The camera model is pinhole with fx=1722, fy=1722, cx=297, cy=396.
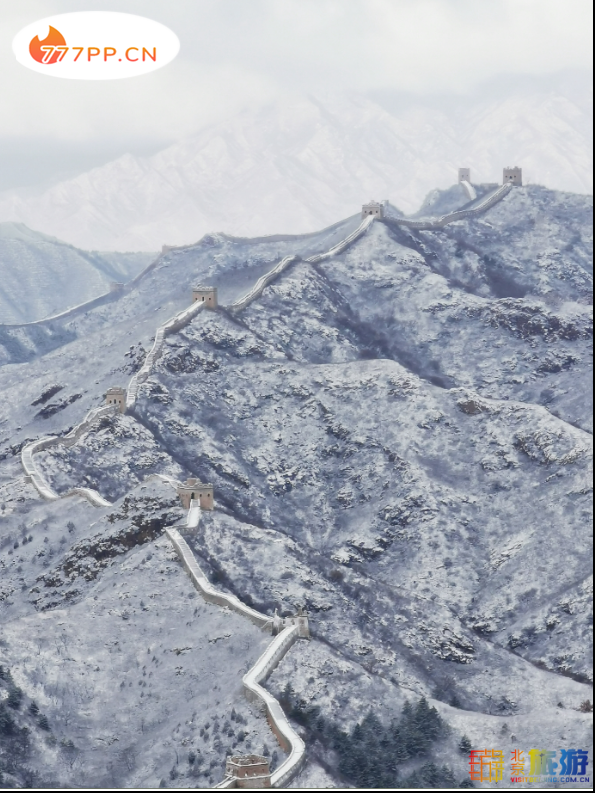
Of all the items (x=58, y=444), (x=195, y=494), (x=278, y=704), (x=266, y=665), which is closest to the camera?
(x=278, y=704)

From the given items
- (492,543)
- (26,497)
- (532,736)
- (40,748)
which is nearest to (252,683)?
(40,748)

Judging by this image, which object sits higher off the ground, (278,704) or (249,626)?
(249,626)

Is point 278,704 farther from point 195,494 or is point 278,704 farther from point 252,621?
point 195,494

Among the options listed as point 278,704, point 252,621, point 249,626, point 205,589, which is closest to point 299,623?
point 252,621

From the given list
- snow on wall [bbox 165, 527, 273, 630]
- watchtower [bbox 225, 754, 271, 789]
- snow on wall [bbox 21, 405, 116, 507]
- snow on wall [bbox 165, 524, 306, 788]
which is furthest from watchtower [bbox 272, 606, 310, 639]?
snow on wall [bbox 21, 405, 116, 507]

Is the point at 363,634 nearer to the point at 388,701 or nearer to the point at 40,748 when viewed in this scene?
the point at 388,701

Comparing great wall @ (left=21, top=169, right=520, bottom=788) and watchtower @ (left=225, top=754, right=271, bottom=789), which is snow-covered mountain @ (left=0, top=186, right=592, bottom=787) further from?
watchtower @ (left=225, top=754, right=271, bottom=789)
